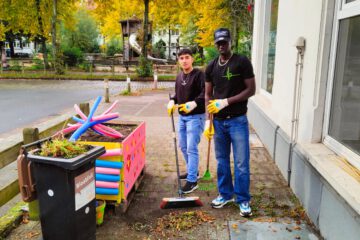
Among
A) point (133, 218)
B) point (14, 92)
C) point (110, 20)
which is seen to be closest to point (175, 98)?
point (133, 218)

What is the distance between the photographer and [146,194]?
14.3 ft

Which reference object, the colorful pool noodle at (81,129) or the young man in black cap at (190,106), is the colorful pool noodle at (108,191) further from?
the young man in black cap at (190,106)

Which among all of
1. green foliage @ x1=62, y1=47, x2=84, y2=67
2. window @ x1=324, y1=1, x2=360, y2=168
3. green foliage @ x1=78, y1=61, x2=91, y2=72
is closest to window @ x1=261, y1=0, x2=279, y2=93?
window @ x1=324, y1=1, x2=360, y2=168

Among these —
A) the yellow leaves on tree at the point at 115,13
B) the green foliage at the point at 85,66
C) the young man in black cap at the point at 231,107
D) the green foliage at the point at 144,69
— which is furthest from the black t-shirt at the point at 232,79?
the green foliage at the point at 85,66

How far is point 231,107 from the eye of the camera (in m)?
3.62

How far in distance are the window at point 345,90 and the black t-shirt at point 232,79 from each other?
2.89 feet

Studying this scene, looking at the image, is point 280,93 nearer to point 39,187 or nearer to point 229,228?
point 229,228

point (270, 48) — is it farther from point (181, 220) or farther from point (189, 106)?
point (181, 220)

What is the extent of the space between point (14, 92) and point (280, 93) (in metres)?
14.3

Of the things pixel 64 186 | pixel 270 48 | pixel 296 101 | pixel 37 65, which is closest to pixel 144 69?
pixel 37 65

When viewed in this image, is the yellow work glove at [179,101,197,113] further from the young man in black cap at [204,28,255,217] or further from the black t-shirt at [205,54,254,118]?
the black t-shirt at [205,54,254,118]

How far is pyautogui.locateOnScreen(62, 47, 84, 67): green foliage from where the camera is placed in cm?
2894

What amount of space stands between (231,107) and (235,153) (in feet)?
1.68

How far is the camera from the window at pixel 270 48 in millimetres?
6730
